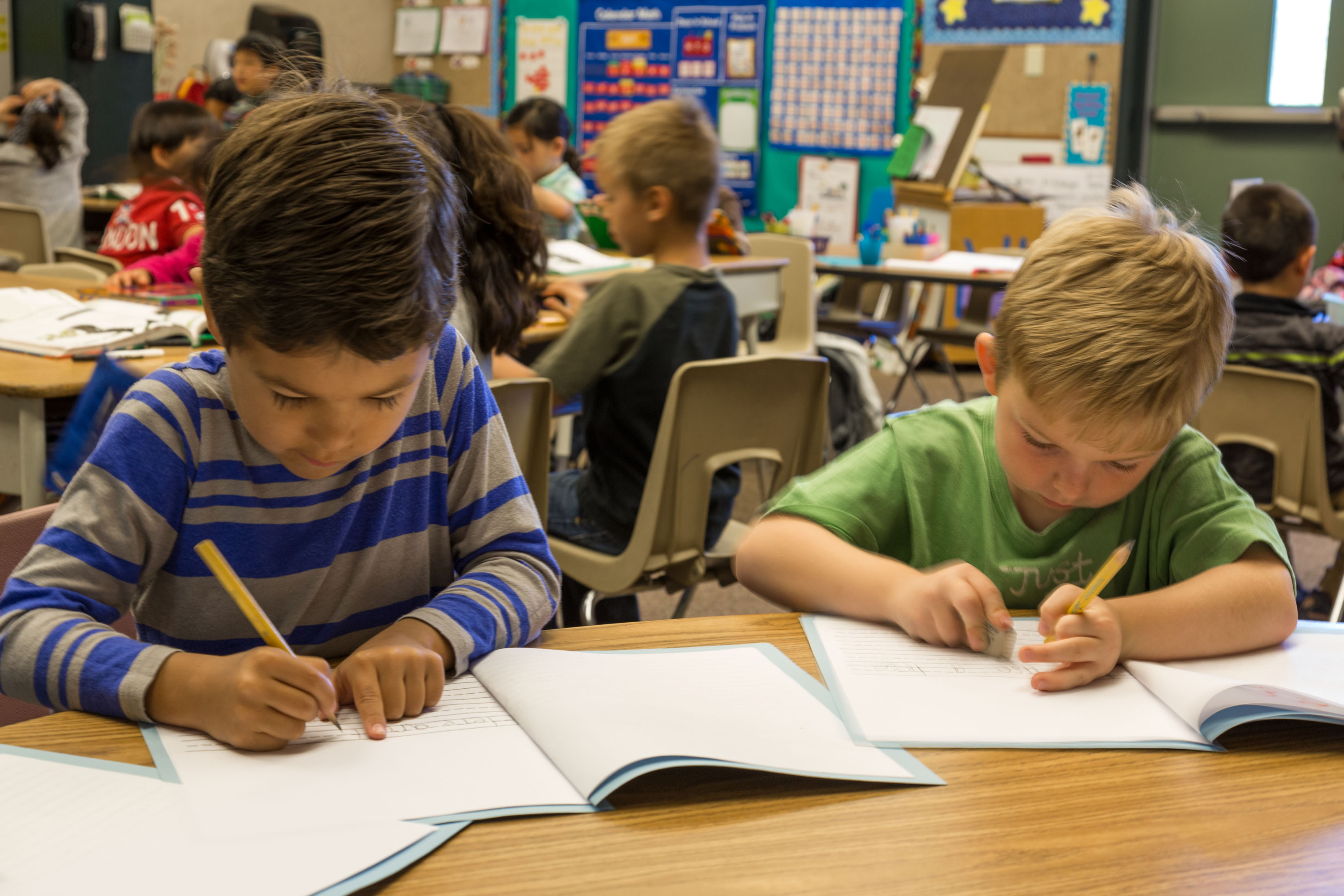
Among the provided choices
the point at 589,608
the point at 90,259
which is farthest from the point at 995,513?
the point at 90,259

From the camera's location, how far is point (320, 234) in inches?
29.7

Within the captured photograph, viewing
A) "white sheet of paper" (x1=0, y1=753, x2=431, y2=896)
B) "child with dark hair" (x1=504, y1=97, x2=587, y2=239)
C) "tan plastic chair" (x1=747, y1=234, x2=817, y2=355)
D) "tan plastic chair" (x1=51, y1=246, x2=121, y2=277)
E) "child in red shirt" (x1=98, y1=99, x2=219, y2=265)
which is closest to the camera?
"white sheet of paper" (x1=0, y1=753, x2=431, y2=896)

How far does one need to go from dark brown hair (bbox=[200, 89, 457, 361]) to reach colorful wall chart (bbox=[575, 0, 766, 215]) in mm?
6310

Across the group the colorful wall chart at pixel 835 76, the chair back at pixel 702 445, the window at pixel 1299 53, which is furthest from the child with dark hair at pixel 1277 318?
the colorful wall chart at pixel 835 76

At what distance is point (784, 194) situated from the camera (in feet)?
23.1

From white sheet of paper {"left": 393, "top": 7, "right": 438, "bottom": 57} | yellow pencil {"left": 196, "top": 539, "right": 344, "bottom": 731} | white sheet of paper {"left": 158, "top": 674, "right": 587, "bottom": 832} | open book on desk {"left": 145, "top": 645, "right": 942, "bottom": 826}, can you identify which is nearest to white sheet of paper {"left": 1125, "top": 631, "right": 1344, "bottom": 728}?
open book on desk {"left": 145, "top": 645, "right": 942, "bottom": 826}

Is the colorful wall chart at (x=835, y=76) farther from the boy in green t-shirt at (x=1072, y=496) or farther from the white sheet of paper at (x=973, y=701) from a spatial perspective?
the white sheet of paper at (x=973, y=701)

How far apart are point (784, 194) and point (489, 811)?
22.0ft

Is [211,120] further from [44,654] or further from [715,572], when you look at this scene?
[44,654]

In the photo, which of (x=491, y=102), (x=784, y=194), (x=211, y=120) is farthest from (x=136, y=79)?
(x=784, y=194)

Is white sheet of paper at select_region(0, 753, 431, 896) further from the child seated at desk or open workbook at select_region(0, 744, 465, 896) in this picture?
the child seated at desk

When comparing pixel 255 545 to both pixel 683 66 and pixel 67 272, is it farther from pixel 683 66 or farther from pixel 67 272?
pixel 683 66

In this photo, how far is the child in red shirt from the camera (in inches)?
127

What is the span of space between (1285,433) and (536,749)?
222 centimetres
